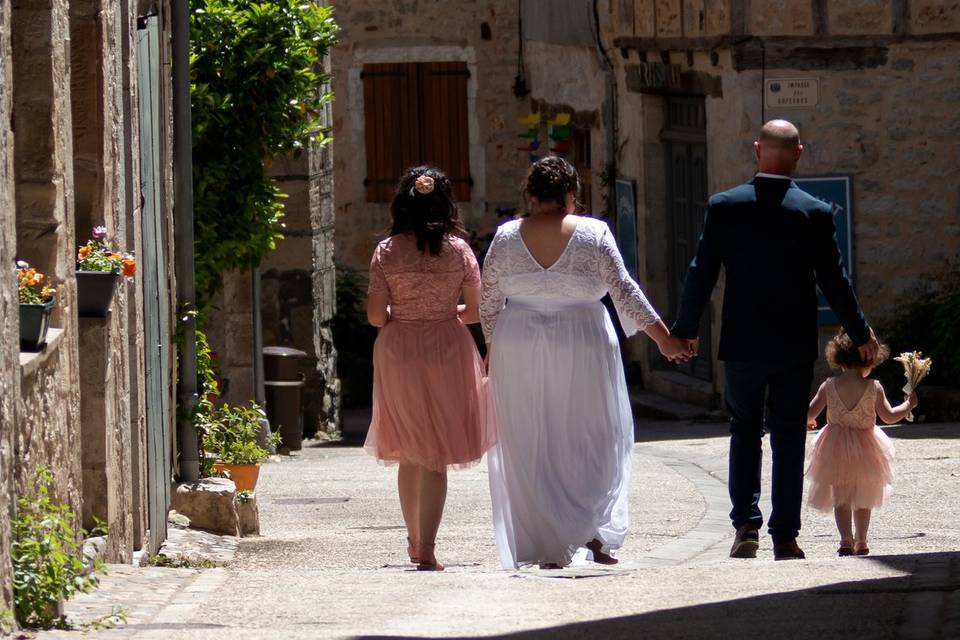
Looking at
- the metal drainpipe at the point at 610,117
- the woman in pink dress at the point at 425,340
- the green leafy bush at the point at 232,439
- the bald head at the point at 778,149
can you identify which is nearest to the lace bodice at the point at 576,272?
the woman in pink dress at the point at 425,340

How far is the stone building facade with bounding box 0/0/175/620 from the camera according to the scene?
4.84 metres

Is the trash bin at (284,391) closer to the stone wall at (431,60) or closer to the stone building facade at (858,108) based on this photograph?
the stone building facade at (858,108)

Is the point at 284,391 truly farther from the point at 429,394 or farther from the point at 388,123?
the point at 388,123

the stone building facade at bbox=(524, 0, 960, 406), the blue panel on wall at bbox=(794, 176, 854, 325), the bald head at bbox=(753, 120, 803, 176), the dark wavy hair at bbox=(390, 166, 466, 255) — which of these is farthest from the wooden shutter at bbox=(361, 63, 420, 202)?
the bald head at bbox=(753, 120, 803, 176)

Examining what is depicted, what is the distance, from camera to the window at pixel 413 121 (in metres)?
20.6

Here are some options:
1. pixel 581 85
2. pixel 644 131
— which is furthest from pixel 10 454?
pixel 581 85

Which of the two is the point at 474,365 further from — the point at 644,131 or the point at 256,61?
the point at 644,131

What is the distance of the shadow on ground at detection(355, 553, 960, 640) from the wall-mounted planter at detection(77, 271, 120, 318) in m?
1.97

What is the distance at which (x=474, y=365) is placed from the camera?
24.3 ft

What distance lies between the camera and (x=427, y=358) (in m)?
7.34

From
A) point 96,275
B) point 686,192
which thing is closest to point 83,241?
point 96,275

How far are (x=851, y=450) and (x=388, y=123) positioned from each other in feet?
44.9

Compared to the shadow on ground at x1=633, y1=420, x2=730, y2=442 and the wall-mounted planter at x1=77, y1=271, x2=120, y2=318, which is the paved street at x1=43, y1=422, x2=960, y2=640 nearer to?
the wall-mounted planter at x1=77, y1=271, x2=120, y2=318

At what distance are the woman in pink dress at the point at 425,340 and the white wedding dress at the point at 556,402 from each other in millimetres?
198
